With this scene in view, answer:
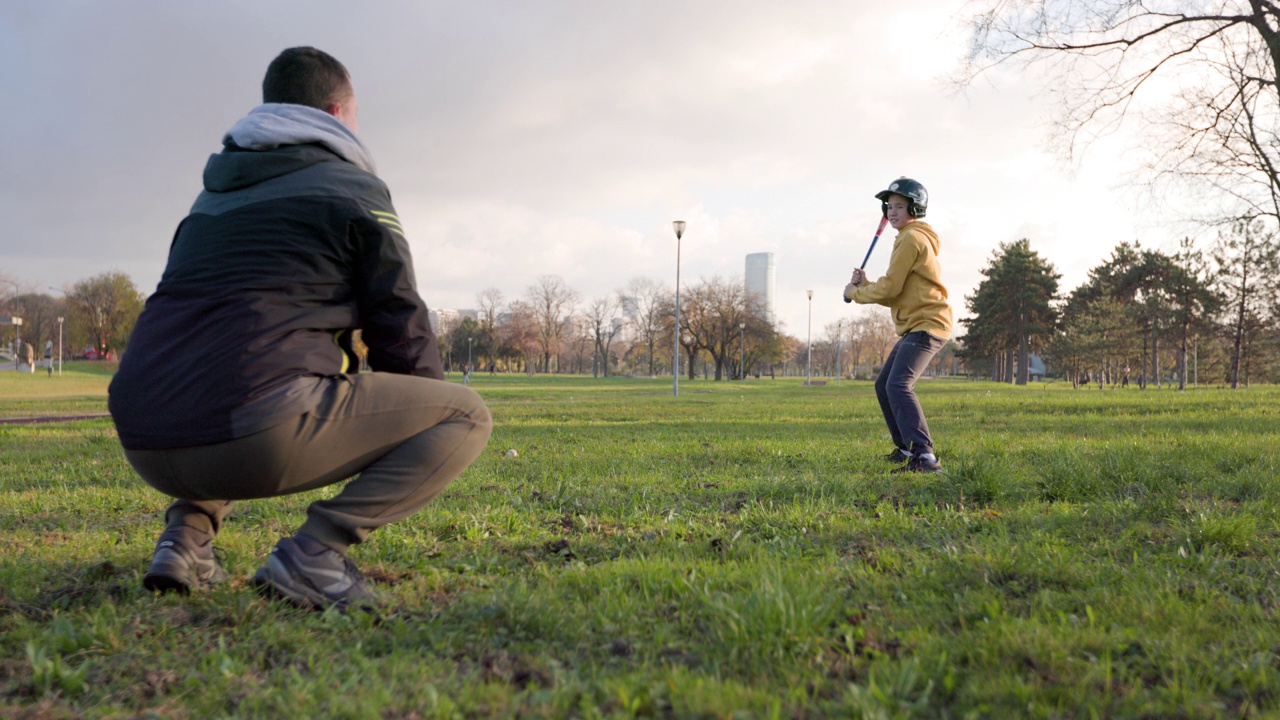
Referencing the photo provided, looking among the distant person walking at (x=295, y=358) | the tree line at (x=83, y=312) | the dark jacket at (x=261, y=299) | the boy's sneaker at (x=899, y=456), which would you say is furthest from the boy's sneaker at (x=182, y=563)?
the tree line at (x=83, y=312)

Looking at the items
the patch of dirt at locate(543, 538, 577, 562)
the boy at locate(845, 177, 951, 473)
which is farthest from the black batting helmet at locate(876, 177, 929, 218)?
the patch of dirt at locate(543, 538, 577, 562)

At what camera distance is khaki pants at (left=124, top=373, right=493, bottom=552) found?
2.24 metres

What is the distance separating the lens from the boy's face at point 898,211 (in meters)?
5.81

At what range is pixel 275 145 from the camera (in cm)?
239

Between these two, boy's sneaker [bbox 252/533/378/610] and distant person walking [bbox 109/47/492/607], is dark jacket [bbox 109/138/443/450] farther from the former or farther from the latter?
boy's sneaker [bbox 252/533/378/610]

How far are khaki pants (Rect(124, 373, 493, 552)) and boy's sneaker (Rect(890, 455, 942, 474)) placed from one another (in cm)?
381

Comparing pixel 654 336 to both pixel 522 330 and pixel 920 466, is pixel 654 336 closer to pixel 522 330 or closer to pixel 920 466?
pixel 522 330

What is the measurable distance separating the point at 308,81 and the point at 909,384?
469cm

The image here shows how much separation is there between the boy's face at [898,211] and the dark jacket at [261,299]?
14.8 feet

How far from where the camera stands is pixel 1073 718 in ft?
5.61

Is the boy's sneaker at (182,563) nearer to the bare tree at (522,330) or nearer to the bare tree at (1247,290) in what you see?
the bare tree at (1247,290)

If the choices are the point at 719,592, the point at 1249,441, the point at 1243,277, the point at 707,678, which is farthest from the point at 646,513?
the point at 1243,277

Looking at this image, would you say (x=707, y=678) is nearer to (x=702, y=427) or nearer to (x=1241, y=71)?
(x=702, y=427)

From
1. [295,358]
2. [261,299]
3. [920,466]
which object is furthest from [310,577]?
[920,466]
